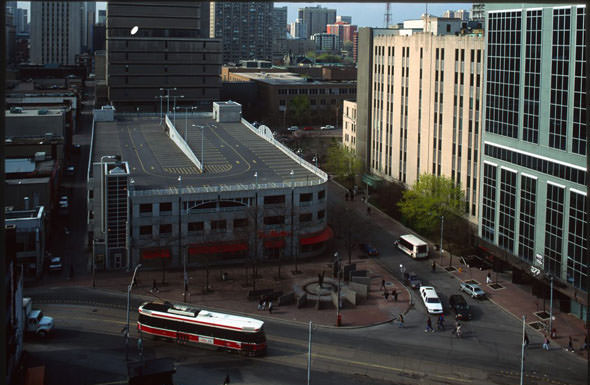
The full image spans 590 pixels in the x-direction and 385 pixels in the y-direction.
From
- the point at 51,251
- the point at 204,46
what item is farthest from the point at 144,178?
the point at 204,46

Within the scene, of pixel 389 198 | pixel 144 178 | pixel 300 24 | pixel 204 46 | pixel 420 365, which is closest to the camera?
pixel 420 365

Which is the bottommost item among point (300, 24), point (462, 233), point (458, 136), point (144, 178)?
point (462, 233)

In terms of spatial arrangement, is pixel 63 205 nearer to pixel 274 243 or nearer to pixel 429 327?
pixel 274 243

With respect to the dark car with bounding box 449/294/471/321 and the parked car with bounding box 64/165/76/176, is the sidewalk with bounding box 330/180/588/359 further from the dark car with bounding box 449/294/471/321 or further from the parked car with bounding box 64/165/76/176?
the parked car with bounding box 64/165/76/176

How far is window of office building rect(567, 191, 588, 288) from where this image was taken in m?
23.5

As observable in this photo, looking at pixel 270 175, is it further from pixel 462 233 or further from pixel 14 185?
pixel 14 185

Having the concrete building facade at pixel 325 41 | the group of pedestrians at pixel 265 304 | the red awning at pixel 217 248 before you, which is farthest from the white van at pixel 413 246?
the concrete building facade at pixel 325 41

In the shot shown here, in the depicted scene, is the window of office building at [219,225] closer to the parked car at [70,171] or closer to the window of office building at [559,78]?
the window of office building at [559,78]

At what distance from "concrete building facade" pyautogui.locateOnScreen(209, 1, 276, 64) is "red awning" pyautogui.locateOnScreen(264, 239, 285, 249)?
109481 millimetres

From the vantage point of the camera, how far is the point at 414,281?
28422 mm

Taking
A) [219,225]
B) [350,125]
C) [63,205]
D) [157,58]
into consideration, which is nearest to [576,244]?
[219,225]

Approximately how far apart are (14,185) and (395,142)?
23182mm

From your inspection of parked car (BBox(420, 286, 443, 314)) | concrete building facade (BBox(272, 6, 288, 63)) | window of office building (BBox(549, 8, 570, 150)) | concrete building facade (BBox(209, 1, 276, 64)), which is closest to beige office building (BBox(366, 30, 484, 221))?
A: window of office building (BBox(549, 8, 570, 150))

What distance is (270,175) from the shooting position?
1407 inches
